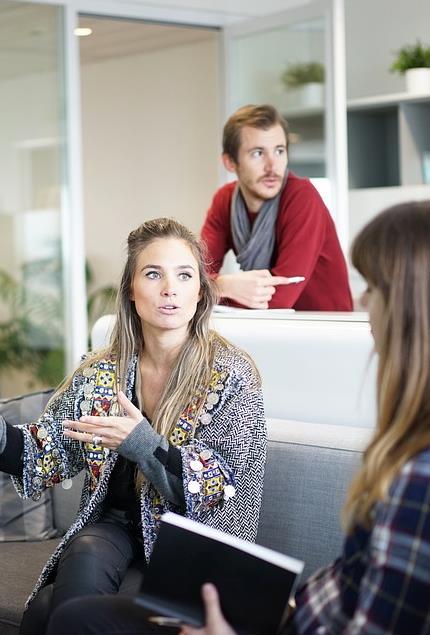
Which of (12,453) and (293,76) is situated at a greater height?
(293,76)

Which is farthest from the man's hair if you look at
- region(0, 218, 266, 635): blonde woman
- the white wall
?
the white wall

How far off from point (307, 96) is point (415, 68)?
0.57m

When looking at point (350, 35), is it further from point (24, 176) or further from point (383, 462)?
point (383, 462)

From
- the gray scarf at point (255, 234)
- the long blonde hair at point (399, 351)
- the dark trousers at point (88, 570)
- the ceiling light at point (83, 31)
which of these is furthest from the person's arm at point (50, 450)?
the ceiling light at point (83, 31)

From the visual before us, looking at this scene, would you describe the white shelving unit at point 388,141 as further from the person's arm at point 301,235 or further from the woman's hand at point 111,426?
the woman's hand at point 111,426

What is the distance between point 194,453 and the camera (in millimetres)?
1936

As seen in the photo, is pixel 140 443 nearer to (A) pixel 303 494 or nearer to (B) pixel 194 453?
(B) pixel 194 453

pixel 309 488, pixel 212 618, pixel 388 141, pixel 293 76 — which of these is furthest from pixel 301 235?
pixel 388 141

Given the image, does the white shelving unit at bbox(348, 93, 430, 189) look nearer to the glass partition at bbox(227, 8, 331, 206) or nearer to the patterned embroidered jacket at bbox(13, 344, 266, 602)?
the glass partition at bbox(227, 8, 331, 206)

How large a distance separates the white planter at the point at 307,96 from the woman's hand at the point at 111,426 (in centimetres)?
343

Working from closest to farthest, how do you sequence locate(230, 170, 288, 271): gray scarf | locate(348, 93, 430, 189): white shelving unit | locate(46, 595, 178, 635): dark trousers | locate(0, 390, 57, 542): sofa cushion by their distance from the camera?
locate(46, 595, 178, 635): dark trousers
locate(0, 390, 57, 542): sofa cushion
locate(230, 170, 288, 271): gray scarf
locate(348, 93, 430, 189): white shelving unit

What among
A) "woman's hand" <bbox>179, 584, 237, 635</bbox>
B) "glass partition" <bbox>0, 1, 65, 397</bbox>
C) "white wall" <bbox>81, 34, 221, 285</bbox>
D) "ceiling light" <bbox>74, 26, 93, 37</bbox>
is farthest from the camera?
"white wall" <bbox>81, 34, 221, 285</bbox>

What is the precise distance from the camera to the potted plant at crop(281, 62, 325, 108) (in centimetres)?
506

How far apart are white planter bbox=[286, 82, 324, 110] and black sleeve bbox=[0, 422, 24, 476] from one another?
11.0 ft
